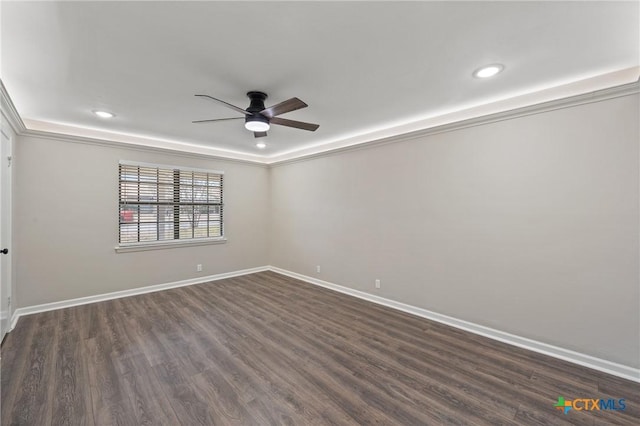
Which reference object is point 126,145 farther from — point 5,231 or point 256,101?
point 256,101

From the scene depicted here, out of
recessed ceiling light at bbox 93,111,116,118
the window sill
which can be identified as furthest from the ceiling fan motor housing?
the window sill

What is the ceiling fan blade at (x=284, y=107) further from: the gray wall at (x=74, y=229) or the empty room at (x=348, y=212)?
the gray wall at (x=74, y=229)

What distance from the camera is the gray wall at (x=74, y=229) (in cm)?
353

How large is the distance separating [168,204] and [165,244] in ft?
2.36

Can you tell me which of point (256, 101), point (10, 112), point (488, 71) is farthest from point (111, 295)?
point (488, 71)

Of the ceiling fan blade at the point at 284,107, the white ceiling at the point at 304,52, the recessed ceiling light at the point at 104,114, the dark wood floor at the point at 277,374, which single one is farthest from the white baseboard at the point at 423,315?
the ceiling fan blade at the point at 284,107

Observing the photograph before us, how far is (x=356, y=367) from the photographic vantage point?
240 centimetres

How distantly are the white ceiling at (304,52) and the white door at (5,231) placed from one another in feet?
1.92

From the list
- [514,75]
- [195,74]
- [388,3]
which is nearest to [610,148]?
[514,75]

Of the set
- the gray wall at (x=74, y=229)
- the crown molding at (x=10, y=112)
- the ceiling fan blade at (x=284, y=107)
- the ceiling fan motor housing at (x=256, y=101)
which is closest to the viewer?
the ceiling fan blade at (x=284, y=107)

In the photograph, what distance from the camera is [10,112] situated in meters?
2.83

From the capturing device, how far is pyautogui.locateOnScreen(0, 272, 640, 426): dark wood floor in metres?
1.85

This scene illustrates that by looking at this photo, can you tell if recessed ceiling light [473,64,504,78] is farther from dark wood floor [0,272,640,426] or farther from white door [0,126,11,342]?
white door [0,126,11,342]

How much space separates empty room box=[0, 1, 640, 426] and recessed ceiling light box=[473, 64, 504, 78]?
0.07 m
